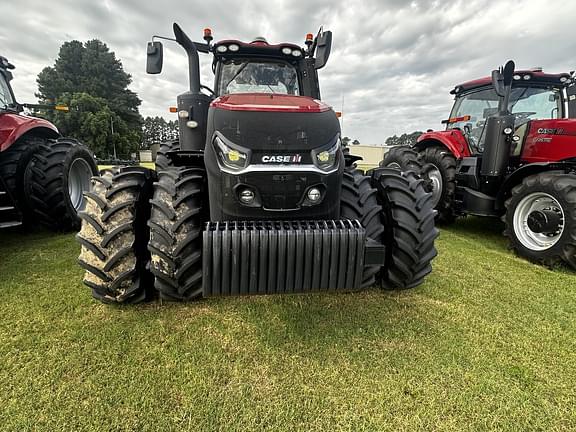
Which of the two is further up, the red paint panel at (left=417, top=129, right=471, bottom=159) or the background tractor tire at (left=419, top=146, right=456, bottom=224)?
the red paint panel at (left=417, top=129, right=471, bottom=159)

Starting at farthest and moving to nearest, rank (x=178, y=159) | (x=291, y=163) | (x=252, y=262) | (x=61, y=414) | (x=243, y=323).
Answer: (x=178, y=159), (x=243, y=323), (x=291, y=163), (x=252, y=262), (x=61, y=414)

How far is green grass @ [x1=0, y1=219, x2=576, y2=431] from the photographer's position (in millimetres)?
1575

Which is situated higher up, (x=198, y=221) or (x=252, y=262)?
(x=198, y=221)

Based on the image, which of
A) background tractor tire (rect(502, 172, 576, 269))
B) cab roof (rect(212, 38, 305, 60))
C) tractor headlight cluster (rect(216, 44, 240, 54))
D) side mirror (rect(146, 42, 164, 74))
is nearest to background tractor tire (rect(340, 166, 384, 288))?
cab roof (rect(212, 38, 305, 60))

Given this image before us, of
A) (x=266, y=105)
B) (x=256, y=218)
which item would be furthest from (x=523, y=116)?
(x=256, y=218)

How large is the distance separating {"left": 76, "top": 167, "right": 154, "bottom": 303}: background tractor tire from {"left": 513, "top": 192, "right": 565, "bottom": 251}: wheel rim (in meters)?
4.31

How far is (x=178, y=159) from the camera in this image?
8.28ft

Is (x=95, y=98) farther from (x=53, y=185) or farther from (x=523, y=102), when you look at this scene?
(x=523, y=102)

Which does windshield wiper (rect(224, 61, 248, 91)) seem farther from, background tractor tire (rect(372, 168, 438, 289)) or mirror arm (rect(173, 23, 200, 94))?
background tractor tire (rect(372, 168, 438, 289))

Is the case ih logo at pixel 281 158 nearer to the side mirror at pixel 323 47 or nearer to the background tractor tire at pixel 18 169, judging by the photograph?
the side mirror at pixel 323 47

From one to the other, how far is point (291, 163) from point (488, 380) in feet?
5.48

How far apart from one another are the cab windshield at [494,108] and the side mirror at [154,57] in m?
4.84

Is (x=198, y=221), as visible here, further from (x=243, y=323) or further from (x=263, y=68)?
(x=263, y=68)

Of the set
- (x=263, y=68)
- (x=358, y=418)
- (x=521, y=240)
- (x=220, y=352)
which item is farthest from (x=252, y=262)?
(x=521, y=240)
